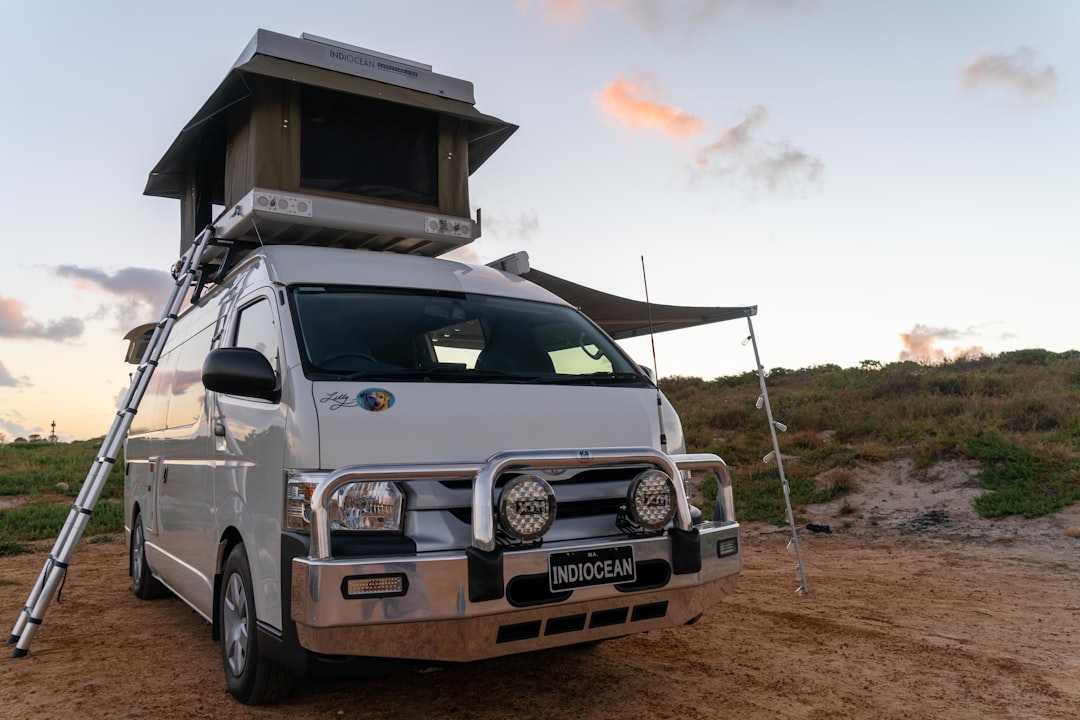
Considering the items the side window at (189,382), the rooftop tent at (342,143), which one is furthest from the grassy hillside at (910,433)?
the side window at (189,382)

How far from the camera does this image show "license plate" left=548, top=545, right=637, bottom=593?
3412 mm

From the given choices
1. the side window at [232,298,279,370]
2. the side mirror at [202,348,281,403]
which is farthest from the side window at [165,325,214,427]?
the side mirror at [202,348,281,403]

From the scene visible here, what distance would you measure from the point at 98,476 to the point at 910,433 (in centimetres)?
1163

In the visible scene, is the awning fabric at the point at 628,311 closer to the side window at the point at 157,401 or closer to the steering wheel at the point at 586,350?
the steering wheel at the point at 586,350

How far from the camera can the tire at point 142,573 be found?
6.95 m

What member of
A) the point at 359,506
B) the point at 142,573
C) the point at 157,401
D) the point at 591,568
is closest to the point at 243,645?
the point at 359,506

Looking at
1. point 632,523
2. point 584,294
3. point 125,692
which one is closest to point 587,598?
point 632,523

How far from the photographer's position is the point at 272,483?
367 centimetres

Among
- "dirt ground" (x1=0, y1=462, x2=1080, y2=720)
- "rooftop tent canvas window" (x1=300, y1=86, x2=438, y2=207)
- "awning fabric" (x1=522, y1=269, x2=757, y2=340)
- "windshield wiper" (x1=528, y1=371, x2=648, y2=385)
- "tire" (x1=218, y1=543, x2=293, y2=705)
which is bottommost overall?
"dirt ground" (x1=0, y1=462, x2=1080, y2=720)

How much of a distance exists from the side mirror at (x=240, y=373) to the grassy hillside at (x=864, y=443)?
869 cm

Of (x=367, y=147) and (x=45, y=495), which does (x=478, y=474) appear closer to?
(x=367, y=147)

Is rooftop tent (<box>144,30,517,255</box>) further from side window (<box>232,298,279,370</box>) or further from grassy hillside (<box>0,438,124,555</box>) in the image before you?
grassy hillside (<box>0,438,124,555</box>)

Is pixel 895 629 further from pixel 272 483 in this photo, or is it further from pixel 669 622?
pixel 272 483

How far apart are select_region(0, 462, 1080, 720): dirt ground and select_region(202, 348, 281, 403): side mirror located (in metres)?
1.38
